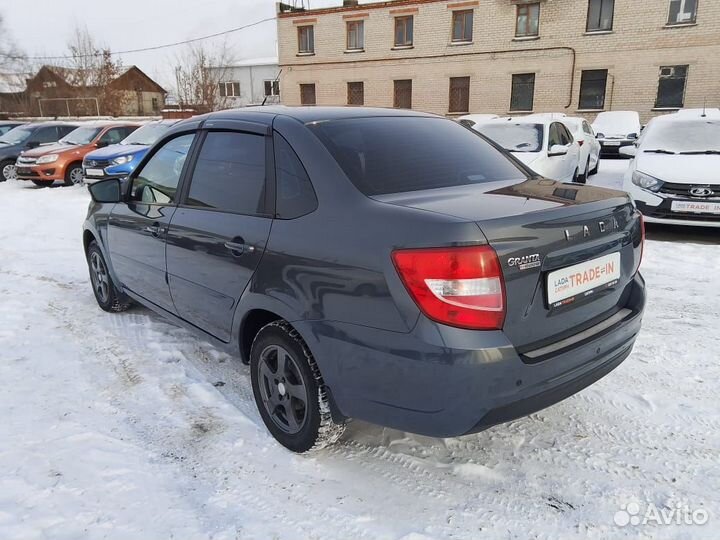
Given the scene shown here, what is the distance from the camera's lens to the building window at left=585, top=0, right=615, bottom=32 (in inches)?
920

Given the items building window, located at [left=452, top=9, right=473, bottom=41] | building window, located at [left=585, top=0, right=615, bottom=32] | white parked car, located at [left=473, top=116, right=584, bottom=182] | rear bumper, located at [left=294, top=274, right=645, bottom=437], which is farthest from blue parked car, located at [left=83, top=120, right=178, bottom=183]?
building window, located at [left=585, top=0, right=615, bottom=32]

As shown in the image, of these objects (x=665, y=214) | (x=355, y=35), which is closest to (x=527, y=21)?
(x=355, y=35)

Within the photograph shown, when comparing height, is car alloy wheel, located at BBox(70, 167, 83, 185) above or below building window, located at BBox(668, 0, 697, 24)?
below

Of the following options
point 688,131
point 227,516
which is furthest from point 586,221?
point 688,131

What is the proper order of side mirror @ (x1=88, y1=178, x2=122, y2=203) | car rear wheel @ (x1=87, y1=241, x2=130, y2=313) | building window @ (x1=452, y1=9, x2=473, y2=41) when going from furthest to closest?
building window @ (x1=452, y1=9, x2=473, y2=41) → car rear wheel @ (x1=87, y1=241, x2=130, y2=313) → side mirror @ (x1=88, y1=178, x2=122, y2=203)

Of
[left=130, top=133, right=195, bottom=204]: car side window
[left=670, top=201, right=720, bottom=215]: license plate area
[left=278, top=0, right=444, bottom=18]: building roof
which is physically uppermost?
[left=278, top=0, right=444, bottom=18]: building roof

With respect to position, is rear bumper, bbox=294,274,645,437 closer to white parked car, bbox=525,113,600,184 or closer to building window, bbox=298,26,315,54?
white parked car, bbox=525,113,600,184

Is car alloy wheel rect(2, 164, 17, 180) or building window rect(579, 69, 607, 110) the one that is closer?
car alloy wheel rect(2, 164, 17, 180)

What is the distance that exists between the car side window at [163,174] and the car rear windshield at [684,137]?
659 cm

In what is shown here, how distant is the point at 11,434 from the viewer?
8.90 feet

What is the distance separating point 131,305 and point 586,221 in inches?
153

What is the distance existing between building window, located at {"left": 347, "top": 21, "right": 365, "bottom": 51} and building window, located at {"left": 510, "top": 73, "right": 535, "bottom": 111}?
28.7 ft

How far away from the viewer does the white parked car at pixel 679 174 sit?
602 centimetres

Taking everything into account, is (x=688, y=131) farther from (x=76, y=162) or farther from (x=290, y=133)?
(x=76, y=162)
